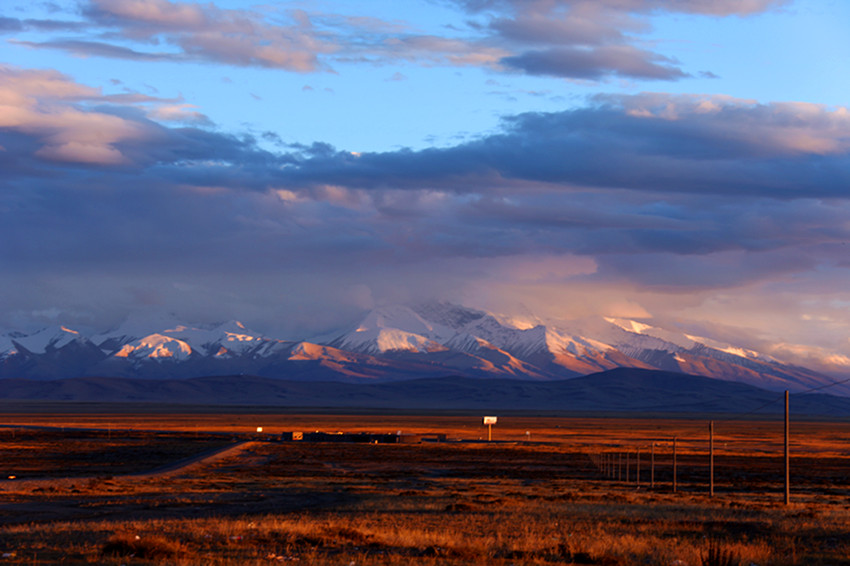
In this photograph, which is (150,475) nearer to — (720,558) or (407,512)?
(407,512)

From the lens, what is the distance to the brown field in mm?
21016

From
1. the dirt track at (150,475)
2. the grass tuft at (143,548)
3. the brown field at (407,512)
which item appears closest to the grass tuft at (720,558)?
the brown field at (407,512)

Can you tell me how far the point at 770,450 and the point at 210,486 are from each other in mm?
87209

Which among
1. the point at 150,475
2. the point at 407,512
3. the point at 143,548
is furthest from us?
the point at 150,475

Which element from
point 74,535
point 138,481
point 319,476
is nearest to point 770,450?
point 319,476

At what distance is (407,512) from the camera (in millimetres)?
34094

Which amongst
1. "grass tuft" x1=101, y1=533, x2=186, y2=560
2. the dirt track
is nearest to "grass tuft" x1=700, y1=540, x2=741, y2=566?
"grass tuft" x1=101, y1=533, x2=186, y2=560

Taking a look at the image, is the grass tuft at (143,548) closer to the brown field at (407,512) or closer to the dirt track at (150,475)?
the brown field at (407,512)

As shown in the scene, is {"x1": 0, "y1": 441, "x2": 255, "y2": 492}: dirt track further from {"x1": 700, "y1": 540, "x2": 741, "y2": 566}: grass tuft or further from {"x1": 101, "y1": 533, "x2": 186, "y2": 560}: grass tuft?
{"x1": 700, "y1": 540, "x2": 741, "y2": 566}: grass tuft

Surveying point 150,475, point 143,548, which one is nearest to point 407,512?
point 143,548

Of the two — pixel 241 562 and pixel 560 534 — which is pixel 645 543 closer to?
pixel 560 534

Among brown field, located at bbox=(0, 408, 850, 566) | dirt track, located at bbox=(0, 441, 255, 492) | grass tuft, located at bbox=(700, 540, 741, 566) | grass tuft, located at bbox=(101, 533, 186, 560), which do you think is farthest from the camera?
dirt track, located at bbox=(0, 441, 255, 492)

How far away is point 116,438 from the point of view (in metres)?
113

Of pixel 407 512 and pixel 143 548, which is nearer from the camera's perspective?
pixel 143 548
